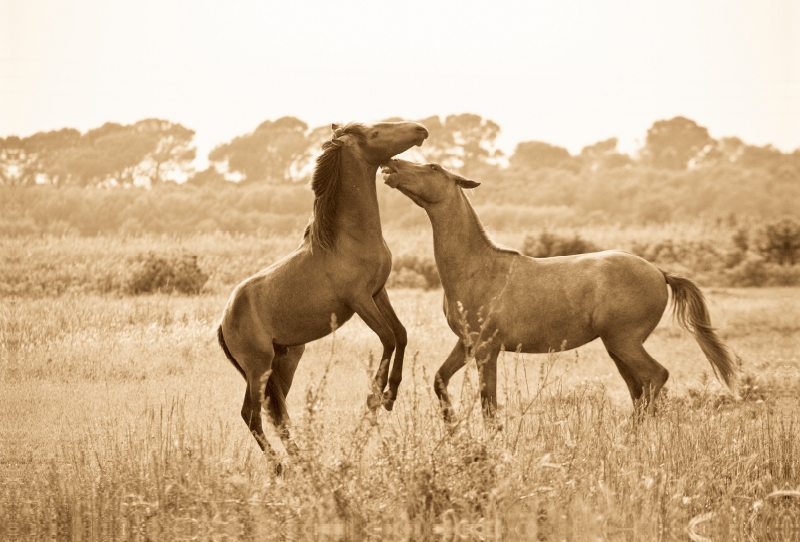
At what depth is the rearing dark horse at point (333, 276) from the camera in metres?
6.37

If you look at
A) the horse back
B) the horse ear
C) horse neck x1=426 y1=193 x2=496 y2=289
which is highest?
the horse ear

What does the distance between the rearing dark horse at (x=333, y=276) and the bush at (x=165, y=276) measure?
40.4 ft

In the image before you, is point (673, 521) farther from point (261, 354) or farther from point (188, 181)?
point (188, 181)

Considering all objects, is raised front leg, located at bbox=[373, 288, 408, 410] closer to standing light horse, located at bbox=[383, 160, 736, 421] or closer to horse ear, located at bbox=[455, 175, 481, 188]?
standing light horse, located at bbox=[383, 160, 736, 421]

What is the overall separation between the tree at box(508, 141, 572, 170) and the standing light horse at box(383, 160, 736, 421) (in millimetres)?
55504

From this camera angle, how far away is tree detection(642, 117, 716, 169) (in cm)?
6781

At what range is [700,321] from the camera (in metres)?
7.75

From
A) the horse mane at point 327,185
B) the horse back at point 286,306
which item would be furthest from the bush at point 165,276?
the horse mane at point 327,185

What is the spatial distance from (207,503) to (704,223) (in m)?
36.1

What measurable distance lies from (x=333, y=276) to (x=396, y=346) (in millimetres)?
751

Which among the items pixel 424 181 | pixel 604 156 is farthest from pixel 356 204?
pixel 604 156

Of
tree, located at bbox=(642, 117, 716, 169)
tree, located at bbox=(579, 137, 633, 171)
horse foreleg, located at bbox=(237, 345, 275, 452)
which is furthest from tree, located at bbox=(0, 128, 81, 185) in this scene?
tree, located at bbox=(642, 117, 716, 169)

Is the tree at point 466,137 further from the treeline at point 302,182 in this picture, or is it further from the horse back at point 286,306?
the horse back at point 286,306

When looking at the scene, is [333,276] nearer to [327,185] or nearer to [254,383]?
[327,185]
